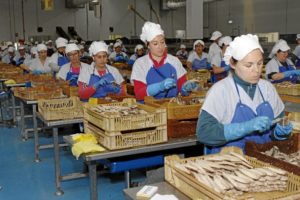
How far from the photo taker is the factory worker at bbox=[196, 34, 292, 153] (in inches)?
74.9

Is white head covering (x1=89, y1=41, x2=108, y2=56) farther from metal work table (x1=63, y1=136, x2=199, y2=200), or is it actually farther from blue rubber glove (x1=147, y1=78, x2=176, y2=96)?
metal work table (x1=63, y1=136, x2=199, y2=200)

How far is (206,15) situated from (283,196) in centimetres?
1271

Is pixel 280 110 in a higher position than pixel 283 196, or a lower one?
higher

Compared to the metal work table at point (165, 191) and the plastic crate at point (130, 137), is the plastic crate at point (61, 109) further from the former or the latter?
the metal work table at point (165, 191)

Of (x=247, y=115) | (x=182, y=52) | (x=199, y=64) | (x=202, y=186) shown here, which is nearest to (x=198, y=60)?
(x=199, y=64)

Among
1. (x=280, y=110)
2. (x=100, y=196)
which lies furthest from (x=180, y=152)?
(x=100, y=196)

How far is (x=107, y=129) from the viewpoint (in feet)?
7.62

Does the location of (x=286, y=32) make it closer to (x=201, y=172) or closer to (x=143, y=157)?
(x=143, y=157)

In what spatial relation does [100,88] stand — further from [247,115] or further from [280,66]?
[280,66]

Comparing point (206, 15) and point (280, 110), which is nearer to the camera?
point (280, 110)

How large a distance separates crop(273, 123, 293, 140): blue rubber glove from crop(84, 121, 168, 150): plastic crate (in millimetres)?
713

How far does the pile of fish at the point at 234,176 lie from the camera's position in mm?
1382

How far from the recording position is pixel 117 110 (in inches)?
102

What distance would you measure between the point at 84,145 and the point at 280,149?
115cm
